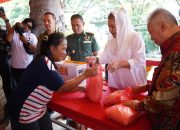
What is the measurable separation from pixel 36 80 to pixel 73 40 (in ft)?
5.56

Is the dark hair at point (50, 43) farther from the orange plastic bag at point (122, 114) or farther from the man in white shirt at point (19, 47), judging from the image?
the man in white shirt at point (19, 47)

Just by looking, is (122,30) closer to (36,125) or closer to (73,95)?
(73,95)

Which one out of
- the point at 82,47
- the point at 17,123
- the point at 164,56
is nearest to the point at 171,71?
the point at 164,56

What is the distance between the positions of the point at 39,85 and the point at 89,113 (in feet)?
1.29

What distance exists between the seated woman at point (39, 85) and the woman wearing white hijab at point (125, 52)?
1.66 ft

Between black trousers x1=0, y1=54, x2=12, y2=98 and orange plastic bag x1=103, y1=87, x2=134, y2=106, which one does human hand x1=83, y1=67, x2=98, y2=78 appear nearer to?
orange plastic bag x1=103, y1=87, x2=134, y2=106

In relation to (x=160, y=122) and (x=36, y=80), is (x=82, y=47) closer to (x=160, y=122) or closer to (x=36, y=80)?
(x=36, y=80)

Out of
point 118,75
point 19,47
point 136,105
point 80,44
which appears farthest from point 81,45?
point 136,105

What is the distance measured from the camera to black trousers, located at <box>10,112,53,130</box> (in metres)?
1.65

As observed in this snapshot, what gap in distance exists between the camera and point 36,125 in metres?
1.67

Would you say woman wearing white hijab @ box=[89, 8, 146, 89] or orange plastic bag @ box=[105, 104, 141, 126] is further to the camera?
woman wearing white hijab @ box=[89, 8, 146, 89]

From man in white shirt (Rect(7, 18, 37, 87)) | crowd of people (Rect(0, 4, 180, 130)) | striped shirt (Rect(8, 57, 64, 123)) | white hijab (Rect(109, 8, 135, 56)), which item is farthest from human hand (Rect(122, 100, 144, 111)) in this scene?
man in white shirt (Rect(7, 18, 37, 87))

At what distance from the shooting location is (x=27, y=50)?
3381 millimetres

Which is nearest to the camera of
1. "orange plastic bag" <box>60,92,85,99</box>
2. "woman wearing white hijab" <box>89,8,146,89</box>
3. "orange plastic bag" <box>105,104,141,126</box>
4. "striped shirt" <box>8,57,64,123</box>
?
"orange plastic bag" <box>105,104,141,126</box>
